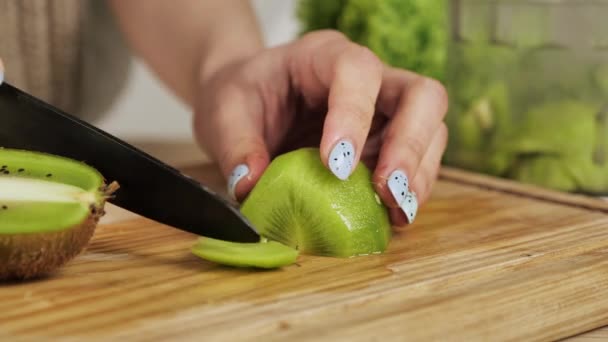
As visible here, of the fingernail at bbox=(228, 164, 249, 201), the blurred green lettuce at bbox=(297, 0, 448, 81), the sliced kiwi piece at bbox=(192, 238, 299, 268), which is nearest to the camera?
the sliced kiwi piece at bbox=(192, 238, 299, 268)

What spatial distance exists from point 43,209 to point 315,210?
0.31 metres

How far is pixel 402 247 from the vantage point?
3.59 ft

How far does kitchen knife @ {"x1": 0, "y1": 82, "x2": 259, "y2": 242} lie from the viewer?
1.00 m

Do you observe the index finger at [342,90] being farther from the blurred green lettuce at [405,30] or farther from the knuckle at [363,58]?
the blurred green lettuce at [405,30]

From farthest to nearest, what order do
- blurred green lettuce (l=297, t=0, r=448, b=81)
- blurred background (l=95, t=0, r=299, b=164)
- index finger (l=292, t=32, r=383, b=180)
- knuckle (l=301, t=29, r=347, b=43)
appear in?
blurred background (l=95, t=0, r=299, b=164)
blurred green lettuce (l=297, t=0, r=448, b=81)
knuckle (l=301, t=29, r=347, b=43)
index finger (l=292, t=32, r=383, b=180)

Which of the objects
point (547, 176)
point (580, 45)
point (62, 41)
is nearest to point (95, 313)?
point (547, 176)

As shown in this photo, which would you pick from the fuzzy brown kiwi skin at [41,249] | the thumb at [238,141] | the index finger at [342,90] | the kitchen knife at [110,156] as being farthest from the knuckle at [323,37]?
the fuzzy brown kiwi skin at [41,249]

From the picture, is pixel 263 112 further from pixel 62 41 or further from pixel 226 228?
pixel 62 41

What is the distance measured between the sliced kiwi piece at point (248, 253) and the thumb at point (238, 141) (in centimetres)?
16

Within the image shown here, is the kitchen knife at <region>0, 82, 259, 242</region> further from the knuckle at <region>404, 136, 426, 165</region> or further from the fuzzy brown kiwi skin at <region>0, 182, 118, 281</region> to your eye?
the knuckle at <region>404, 136, 426, 165</region>

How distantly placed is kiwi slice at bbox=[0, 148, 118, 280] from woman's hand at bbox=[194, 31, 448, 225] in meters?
0.27

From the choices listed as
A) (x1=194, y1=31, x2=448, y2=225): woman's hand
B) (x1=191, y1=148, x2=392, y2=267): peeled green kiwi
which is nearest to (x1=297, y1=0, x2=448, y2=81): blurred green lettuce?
(x1=194, y1=31, x2=448, y2=225): woman's hand

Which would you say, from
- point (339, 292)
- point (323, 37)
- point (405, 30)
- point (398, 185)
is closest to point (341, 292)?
point (339, 292)

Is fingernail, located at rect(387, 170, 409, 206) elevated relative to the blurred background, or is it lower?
elevated
